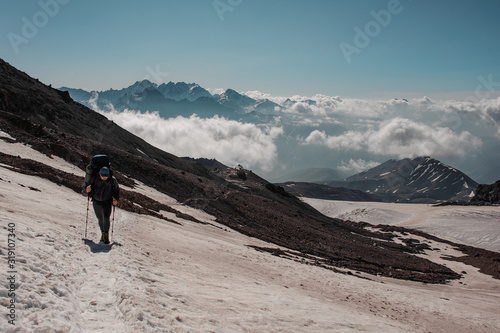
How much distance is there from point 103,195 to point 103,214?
2.37ft

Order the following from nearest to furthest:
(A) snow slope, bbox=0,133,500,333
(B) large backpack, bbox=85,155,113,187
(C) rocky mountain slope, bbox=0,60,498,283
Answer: (A) snow slope, bbox=0,133,500,333, (B) large backpack, bbox=85,155,113,187, (C) rocky mountain slope, bbox=0,60,498,283

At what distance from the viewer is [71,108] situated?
210 ft

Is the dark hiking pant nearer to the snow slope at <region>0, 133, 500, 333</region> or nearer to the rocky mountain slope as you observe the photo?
the snow slope at <region>0, 133, 500, 333</region>

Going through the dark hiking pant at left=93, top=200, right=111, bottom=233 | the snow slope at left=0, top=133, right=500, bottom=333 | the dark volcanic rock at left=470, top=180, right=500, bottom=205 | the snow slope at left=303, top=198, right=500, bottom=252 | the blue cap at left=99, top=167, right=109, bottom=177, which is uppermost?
the dark volcanic rock at left=470, top=180, right=500, bottom=205

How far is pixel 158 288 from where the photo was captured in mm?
8805

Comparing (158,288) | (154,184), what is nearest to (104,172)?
(158,288)

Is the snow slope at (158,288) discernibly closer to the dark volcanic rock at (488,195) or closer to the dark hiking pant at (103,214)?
the dark hiking pant at (103,214)

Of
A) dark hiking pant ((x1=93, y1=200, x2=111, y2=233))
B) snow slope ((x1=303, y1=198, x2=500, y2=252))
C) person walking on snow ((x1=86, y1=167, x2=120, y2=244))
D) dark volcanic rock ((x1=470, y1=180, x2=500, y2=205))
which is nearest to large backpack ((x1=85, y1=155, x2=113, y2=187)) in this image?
person walking on snow ((x1=86, y1=167, x2=120, y2=244))

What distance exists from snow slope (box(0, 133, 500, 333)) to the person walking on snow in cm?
72

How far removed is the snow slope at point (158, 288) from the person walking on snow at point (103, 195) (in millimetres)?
721

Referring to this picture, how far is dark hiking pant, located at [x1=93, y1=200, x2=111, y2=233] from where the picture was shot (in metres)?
12.0

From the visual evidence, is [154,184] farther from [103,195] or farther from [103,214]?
[103,214]

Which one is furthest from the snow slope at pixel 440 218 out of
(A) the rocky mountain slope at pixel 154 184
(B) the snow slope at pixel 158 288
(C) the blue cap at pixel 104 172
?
(C) the blue cap at pixel 104 172

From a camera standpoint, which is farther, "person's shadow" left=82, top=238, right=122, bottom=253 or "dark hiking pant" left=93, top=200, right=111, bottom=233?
"dark hiking pant" left=93, top=200, right=111, bottom=233
